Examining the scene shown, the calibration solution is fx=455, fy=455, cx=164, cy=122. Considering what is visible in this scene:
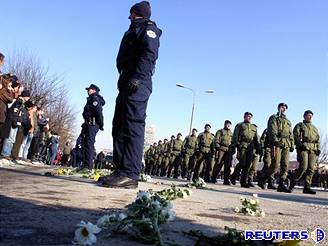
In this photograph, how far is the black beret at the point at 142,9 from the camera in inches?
230

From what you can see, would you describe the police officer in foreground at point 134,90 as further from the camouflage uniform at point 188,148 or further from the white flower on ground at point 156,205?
the camouflage uniform at point 188,148

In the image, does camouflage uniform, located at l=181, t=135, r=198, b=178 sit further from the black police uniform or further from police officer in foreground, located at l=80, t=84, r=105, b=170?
the black police uniform

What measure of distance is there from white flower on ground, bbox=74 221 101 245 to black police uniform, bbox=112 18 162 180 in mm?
3465

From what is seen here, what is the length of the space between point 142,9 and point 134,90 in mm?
1110

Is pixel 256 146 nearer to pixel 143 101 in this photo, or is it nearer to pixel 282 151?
pixel 282 151

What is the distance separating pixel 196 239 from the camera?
7.80 feet

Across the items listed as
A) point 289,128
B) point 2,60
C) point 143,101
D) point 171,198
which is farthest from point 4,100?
point 289,128

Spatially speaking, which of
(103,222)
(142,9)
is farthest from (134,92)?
(103,222)

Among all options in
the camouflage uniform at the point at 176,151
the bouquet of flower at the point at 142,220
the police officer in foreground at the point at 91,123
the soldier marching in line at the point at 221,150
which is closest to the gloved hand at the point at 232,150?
the soldier marching in line at the point at 221,150

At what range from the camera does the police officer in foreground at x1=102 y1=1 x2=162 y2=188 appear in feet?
18.3

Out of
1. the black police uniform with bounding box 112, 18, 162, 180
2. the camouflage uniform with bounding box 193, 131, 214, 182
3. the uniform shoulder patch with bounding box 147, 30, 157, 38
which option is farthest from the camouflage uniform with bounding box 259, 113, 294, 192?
the uniform shoulder patch with bounding box 147, 30, 157, 38

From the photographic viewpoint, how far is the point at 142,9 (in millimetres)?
5852

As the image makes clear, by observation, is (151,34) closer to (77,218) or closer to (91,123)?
(77,218)

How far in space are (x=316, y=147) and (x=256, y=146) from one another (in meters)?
2.55
